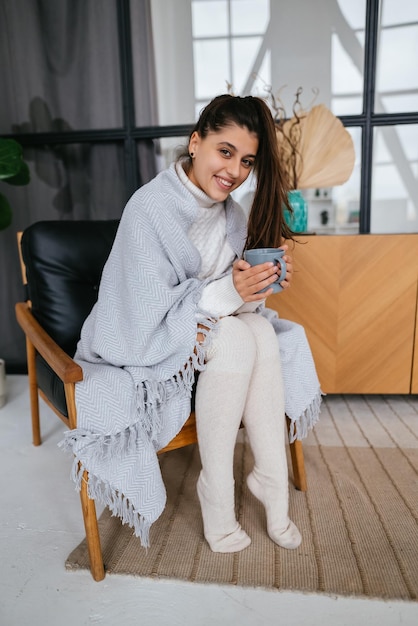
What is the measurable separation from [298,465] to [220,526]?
352 mm

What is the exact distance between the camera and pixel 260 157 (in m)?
1.22

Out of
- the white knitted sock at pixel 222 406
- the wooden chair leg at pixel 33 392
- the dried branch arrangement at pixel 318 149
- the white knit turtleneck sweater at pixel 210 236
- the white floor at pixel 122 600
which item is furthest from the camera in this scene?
the dried branch arrangement at pixel 318 149

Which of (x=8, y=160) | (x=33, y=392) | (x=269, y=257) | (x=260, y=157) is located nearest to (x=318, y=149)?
(x=260, y=157)

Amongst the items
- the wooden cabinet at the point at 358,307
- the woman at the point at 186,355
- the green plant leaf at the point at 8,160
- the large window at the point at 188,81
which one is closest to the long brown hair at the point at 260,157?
the woman at the point at 186,355

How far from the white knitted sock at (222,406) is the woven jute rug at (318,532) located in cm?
12

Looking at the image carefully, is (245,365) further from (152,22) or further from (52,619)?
(152,22)

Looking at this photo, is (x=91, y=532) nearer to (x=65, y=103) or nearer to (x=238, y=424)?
(x=238, y=424)

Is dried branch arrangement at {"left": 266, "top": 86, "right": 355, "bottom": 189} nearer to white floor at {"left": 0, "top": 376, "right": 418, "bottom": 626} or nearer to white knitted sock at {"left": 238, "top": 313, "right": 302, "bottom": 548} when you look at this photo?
white knitted sock at {"left": 238, "top": 313, "right": 302, "bottom": 548}

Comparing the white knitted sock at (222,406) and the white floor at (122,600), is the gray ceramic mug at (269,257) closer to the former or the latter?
the white knitted sock at (222,406)

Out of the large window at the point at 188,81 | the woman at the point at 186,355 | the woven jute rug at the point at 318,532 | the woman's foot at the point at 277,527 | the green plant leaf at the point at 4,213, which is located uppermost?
the large window at the point at 188,81

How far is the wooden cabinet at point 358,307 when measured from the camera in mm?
1879

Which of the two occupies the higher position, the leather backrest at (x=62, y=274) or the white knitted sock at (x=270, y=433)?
the leather backrest at (x=62, y=274)

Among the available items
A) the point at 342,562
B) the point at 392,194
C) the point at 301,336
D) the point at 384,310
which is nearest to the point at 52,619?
the point at 342,562

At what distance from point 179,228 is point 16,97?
1721 millimetres
